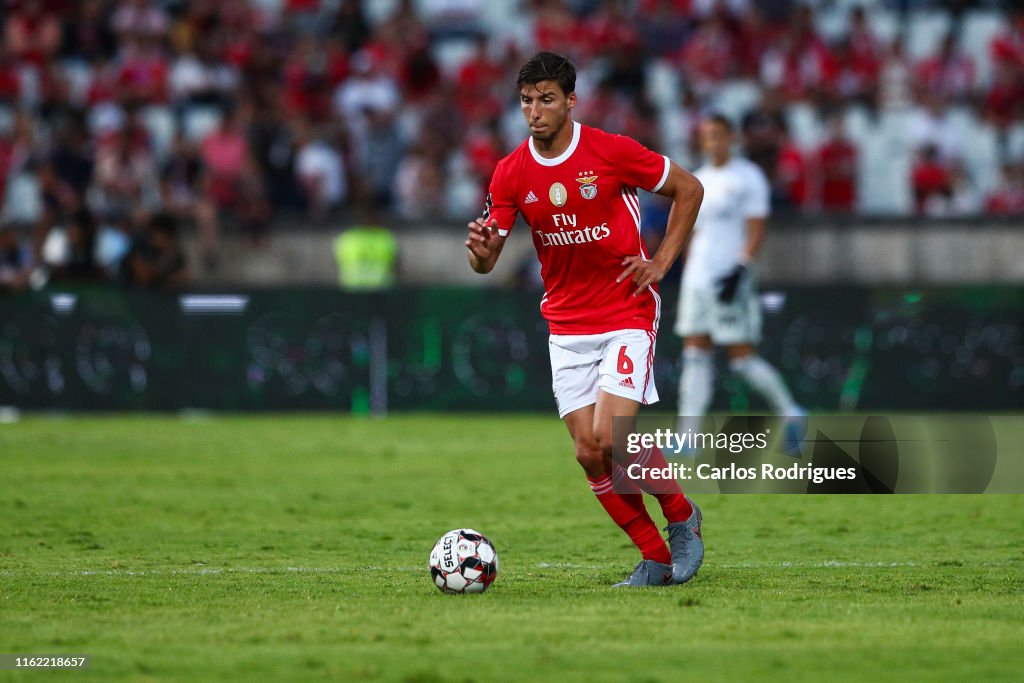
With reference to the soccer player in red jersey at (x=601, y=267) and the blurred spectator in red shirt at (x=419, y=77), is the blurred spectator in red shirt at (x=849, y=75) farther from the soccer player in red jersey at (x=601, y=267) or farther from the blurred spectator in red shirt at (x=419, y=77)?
the soccer player in red jersey at (x=601, y=267)

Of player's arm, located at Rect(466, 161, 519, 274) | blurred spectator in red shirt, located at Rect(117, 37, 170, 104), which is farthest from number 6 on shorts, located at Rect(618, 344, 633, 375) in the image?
blurred spectator in red shirt, located at Rect(117, 37, 170, 104)

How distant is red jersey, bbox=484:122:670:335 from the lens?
716 cm

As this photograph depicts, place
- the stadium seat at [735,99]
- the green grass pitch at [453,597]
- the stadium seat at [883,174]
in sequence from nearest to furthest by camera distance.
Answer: the green grass pitch at [453,597]
the stadium seat at [883,174]
the stadium seat at [735,99]

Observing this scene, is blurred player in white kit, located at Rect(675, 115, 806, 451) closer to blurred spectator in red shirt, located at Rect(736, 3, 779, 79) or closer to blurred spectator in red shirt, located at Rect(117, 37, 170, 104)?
blurred spectator in red shirt, located at Rect(736, 3, 779, 79)

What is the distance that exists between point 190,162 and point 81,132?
1.51 metres

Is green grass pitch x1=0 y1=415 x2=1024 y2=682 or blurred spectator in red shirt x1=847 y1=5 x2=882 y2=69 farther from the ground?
blurred spectator in red shirt x1=847 y1=5 x2=882 y2=69

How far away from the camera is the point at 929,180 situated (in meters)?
18.7

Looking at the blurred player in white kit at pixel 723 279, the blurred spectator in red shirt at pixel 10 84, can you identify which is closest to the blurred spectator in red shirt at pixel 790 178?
the blurred player in white kit at pixel 723 279

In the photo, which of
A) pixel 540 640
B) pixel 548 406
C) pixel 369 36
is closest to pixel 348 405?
pixel 548 406

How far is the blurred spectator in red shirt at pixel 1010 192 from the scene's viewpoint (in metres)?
18.7

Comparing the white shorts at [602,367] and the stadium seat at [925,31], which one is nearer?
the white shorts at [602,367]

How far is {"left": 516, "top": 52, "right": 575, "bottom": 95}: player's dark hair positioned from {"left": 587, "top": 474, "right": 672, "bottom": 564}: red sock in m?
1.81

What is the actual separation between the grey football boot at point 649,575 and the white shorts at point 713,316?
511 centimetres

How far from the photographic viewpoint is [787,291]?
16562 millimetres
